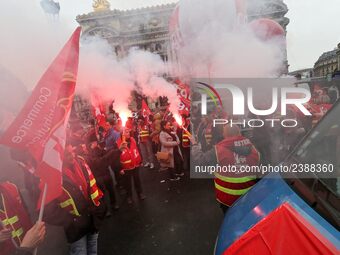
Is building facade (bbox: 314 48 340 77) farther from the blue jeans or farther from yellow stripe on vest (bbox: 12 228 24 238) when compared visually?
yellow stripe on vest (bbox: 12 228 24 238)

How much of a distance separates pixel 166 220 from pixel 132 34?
13.4 m

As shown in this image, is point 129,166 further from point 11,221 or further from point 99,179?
point 11,221

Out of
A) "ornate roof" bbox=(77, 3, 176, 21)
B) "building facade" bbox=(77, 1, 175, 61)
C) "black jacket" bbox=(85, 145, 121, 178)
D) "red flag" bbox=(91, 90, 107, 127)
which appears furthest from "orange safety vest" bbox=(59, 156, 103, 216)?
"ornate roof" bbox=(77, 3, 176, 21)

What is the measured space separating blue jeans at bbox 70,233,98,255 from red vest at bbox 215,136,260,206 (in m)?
1.66

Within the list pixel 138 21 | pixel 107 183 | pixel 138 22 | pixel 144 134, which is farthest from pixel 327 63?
pixel 107 183

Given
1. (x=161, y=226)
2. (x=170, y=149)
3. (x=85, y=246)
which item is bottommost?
(x=161, y=226)

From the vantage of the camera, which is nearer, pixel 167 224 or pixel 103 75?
pixel 167 224

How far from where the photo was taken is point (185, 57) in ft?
28.5

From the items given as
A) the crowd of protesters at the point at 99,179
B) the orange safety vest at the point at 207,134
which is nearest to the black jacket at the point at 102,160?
the crowd of protesters at the point at 99,179

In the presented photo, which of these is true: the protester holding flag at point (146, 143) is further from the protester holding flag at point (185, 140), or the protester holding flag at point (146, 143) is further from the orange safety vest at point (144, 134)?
the protester holding flag at point (185, 140)

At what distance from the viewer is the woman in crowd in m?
6.60

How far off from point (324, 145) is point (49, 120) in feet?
7.57

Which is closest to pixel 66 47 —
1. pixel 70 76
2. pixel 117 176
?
pixel 70 76

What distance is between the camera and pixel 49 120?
2094mm
